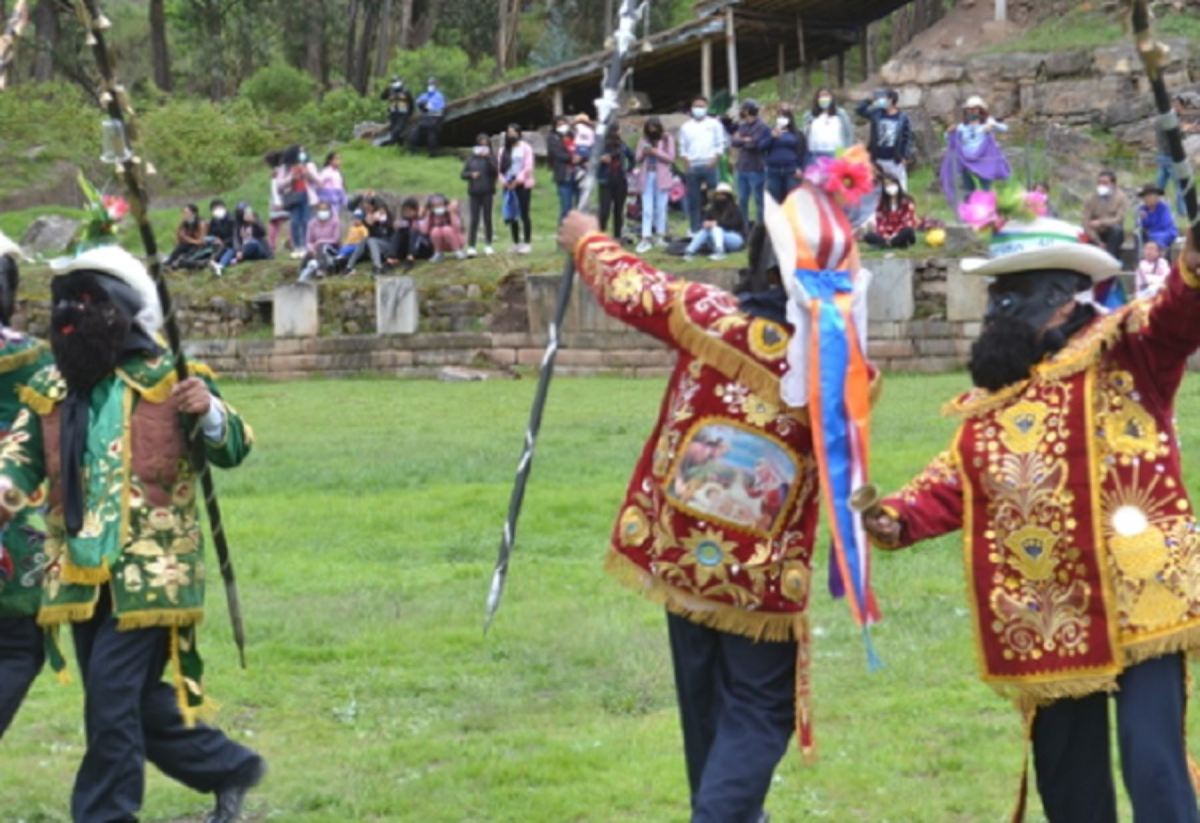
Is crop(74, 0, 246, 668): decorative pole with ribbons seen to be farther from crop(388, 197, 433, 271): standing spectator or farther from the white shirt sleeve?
crop(388, 197, 433, 271): standing spectator

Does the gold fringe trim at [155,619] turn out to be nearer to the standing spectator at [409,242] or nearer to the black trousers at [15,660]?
the black trousers at [15,660]

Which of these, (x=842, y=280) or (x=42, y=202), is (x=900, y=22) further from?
(x=842, y=280)

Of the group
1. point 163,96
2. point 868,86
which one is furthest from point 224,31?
point 868,86

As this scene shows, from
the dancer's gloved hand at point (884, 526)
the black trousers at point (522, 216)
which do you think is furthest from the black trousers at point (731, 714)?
the black trousers at point (522, 216)

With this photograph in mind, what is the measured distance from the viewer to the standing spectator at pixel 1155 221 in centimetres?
2270

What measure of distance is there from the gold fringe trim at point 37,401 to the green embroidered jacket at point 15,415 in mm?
100

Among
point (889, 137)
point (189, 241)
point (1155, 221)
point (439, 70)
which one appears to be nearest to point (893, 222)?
point (889, 137)

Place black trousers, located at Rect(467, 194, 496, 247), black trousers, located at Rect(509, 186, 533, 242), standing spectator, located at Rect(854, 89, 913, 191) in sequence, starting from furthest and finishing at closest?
1. black trousers, located at Rect(467, 194, 496, 247)
2. black trousers, located at Rect(509, 186, 533, 242)
3. standing spectator, located at Rect(854, 89, 913, 191)

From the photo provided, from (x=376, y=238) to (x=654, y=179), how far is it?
4.31m

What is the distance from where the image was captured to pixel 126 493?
264 inches

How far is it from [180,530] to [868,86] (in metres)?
31.5

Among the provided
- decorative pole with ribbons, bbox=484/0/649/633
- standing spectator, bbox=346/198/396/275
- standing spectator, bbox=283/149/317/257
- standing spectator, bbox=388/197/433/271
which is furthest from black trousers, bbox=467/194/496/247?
decorative pole with ribbons, bbox=484/0/649/633

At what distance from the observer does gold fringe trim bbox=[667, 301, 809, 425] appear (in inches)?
238

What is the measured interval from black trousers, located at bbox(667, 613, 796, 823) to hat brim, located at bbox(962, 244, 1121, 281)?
1.23 metres
